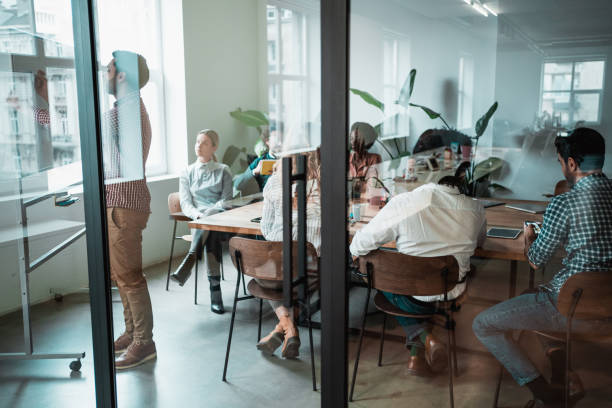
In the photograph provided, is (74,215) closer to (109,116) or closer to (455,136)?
(109,116)

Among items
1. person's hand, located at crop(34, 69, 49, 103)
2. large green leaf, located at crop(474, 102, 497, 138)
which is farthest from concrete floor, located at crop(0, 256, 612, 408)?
person's hand, located at crop(34, 69, 49, 103)

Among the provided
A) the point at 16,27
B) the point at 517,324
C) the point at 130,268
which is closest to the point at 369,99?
the point at 517,324

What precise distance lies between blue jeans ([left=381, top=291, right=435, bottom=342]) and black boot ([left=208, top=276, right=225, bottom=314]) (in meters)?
0.70

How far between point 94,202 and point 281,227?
887mm

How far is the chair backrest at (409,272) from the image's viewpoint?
1.73 m

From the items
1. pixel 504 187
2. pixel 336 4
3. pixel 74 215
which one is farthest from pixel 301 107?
pixel 74 215

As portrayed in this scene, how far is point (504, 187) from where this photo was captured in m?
1.57

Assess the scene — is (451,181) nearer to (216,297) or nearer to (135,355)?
(216,297)

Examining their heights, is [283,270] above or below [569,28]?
below

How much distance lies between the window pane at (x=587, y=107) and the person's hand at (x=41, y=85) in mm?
2180

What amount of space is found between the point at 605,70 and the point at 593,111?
0.11 m

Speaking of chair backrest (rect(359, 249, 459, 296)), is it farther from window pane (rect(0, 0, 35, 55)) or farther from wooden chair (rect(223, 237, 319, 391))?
window pane (rect(0, 0, 35, 55))

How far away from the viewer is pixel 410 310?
1809 millimetres

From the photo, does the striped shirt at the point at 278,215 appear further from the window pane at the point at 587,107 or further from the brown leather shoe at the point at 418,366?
the window pane at the point at 587,107
